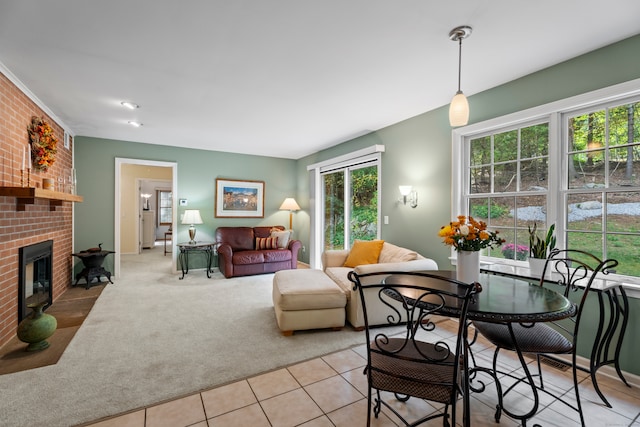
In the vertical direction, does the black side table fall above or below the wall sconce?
below

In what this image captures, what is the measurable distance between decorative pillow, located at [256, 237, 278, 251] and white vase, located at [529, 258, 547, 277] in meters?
4.27

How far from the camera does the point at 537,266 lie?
7.98 ft

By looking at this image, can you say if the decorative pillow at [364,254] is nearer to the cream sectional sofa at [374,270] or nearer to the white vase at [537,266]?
the cream sectional sofa at [374,270]

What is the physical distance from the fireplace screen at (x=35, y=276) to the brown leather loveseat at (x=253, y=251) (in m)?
2.27

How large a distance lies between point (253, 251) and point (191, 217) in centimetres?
131

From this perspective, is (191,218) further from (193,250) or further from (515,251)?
(515,251)

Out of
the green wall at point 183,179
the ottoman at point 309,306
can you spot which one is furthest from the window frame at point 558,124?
the green wall at point 183,179

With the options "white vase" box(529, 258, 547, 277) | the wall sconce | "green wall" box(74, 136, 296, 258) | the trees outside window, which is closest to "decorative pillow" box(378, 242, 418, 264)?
the wall sconce

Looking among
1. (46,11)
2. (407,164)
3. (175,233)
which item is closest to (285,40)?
(46,11)

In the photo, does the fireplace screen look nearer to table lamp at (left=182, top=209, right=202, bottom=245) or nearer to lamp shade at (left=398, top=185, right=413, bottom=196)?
table lamp at (left=182, top=209, right=202, bottom=245)

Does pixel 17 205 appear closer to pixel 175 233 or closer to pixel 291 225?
pixel 175 233

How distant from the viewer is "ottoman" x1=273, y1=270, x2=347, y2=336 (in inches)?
113

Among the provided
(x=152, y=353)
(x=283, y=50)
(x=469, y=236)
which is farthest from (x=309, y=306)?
(x=283, y=50)

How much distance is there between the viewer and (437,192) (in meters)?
3.54
